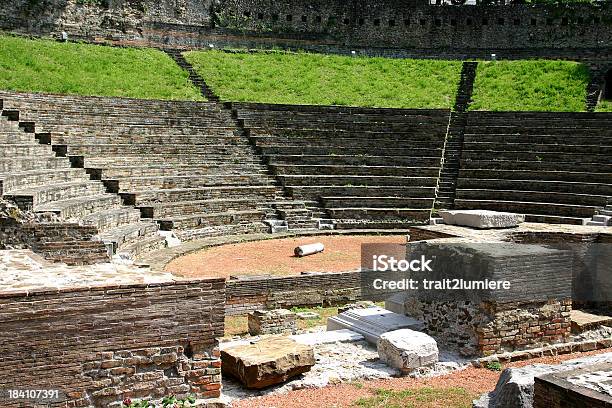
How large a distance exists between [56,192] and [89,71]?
493 inches

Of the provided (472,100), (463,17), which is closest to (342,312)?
(472,100)

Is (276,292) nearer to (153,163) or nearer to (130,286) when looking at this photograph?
(130,286)

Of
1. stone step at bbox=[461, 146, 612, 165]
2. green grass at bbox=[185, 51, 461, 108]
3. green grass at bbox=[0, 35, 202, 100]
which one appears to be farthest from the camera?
green grass at bbox=[185, 51, 461, 108]

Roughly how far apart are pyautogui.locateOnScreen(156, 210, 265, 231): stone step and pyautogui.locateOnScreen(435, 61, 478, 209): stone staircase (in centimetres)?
567

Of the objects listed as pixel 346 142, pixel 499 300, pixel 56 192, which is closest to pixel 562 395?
pixel 499 300

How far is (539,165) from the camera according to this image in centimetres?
2064

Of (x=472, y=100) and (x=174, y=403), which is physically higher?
(x=472, y=100)

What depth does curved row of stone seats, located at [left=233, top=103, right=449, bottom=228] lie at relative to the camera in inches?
798

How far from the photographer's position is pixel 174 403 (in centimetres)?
639

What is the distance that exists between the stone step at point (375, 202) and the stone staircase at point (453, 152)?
0.55 meters

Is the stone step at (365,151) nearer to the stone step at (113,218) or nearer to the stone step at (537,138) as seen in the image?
the stone step at (537,138)

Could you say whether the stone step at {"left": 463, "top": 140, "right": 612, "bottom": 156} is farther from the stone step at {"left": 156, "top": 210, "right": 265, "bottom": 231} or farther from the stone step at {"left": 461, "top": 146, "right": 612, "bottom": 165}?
the stone step at {"left": 156, "top": 210, "right": 265, "bottom": 231}

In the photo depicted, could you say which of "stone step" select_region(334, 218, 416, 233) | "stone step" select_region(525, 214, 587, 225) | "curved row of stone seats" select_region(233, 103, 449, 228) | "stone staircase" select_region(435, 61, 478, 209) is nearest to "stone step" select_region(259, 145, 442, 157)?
"curved row of stone seats" select_region(233, 103, 449, 228)

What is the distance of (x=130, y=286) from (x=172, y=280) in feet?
1.43
